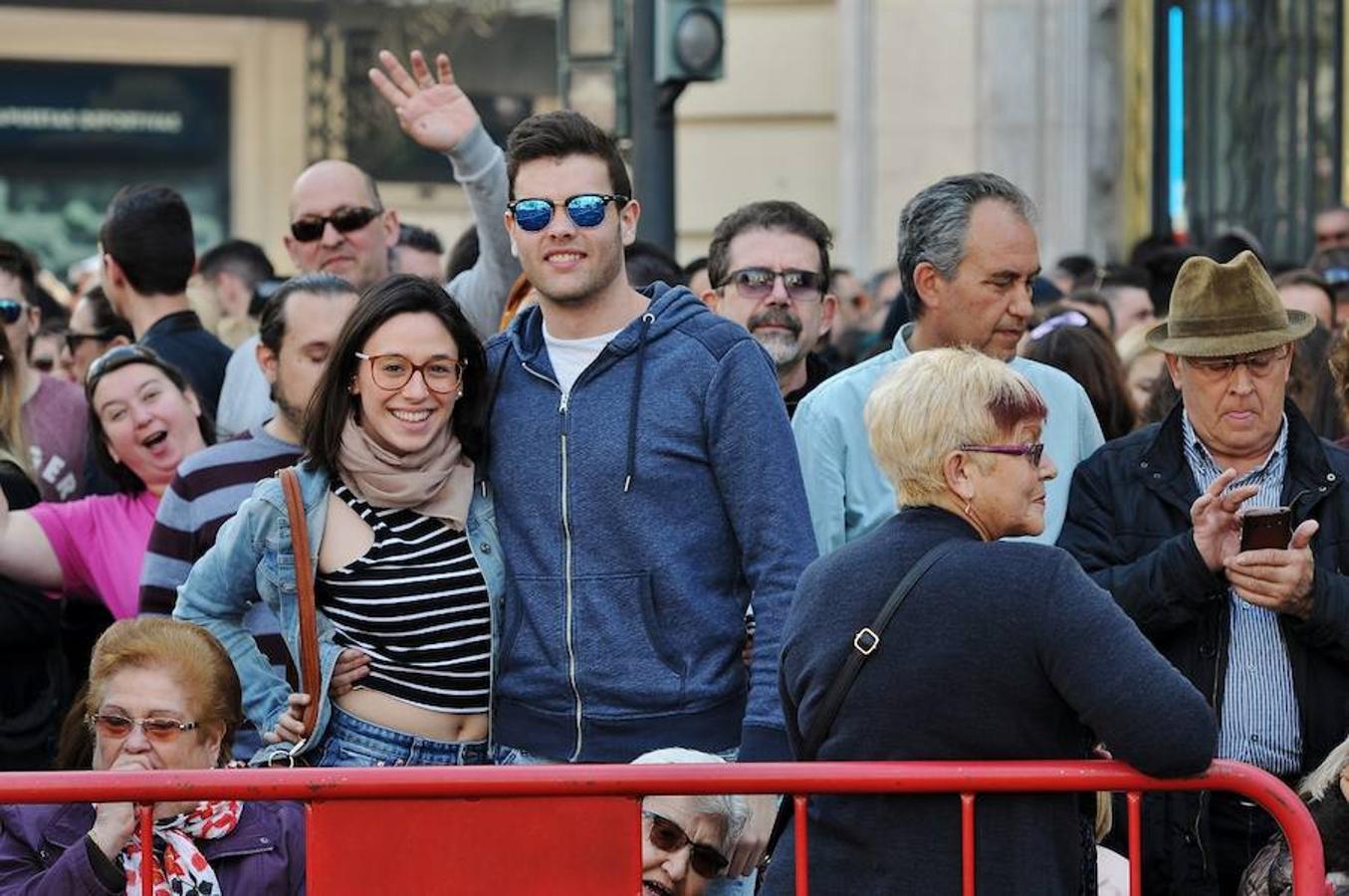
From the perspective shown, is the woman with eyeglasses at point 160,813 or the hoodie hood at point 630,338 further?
the hoodie hood at point 630,338

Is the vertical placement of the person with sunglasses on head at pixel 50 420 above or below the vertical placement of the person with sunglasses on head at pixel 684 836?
above

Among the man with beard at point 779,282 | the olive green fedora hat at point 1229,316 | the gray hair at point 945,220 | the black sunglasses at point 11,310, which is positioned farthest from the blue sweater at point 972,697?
the black sunglasses at point 11,310

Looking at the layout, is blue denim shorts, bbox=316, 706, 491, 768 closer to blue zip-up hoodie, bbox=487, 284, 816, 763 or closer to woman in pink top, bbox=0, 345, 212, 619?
blue zip-up hoodie, bbox=487, 284, 816, 763

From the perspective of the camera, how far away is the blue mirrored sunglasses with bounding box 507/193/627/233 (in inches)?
196

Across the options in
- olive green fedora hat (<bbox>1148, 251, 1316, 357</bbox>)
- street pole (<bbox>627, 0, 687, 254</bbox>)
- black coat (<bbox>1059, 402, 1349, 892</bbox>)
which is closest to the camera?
black coat (<bbox>1059, 402, 1349, 892</bbox>)

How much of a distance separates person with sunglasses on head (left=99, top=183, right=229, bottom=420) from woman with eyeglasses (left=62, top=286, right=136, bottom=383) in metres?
0.50

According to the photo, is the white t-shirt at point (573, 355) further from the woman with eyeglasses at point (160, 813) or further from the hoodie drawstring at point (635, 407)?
the woman with eyeglasses at point (160, 813)

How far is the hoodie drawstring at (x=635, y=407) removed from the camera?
485 cm

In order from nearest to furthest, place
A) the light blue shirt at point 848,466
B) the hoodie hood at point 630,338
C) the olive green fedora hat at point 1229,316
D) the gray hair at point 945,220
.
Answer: the hoodie hood at point 630,338
the olive green fedora hat at point 1229,316
the light blue shirt at point 848,466
the gray hair at point 945,220

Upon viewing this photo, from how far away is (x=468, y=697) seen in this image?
4.95m

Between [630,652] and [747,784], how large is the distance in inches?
29.4

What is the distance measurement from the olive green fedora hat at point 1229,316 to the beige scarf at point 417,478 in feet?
5.21

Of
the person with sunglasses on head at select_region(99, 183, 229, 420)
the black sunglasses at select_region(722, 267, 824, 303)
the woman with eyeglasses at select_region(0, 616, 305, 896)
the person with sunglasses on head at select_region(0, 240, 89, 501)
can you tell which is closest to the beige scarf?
the woman with eyeglasses at select_region(0, 616, 305, 896)

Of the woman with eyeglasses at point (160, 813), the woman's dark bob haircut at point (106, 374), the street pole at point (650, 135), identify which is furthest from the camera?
the street pole at point (650, 135)
